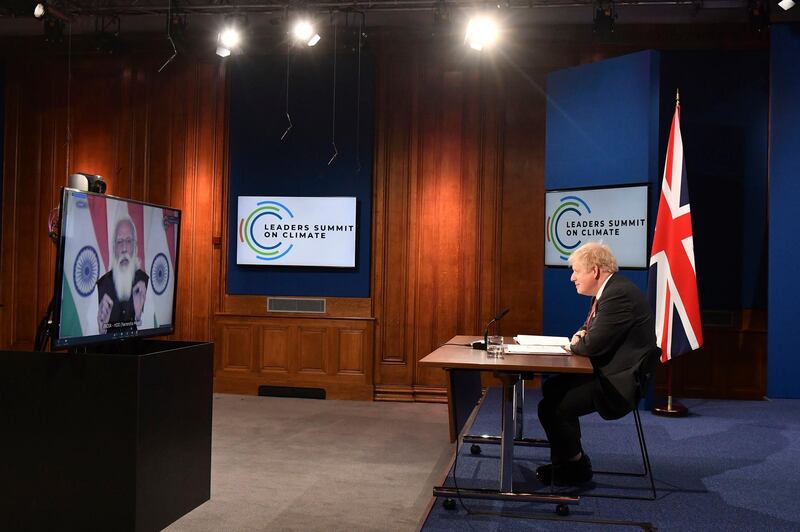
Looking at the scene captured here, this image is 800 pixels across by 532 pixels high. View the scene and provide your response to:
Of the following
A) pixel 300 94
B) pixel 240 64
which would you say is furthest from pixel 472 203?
pixel 240 64

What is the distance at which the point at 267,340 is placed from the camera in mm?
7527

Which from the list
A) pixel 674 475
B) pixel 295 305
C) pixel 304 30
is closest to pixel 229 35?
pixel 304 30

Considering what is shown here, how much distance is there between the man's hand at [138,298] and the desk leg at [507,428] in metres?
1.82

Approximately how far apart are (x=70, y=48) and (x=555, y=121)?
204 inches

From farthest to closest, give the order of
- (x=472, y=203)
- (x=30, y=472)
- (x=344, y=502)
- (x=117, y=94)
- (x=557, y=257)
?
(x=117, y=94) → (x=472, y=203) → (x=557, y=257) → (x=344, y=502) → (x=30, y=472)

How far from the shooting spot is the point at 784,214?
6.73 metres

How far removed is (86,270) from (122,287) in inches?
7.6

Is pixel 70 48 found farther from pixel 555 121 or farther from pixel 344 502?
pixel 344 502

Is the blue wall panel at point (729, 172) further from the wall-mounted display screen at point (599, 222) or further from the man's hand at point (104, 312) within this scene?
the man's hand at point (104, 312)

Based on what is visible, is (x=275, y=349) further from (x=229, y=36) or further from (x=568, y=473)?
(x=568, y=473)

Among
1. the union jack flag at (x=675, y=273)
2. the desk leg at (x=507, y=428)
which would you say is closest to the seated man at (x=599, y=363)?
the desk leg at (x=507, y=428)

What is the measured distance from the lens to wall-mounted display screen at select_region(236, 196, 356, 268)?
7395 millimetres

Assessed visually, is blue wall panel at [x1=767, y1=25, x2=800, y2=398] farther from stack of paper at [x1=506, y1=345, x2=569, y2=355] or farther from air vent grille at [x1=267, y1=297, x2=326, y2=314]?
air vent grille at [x1=267, y1=297, x2=326, y2=314]

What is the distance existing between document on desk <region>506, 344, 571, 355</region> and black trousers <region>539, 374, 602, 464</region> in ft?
0.69
